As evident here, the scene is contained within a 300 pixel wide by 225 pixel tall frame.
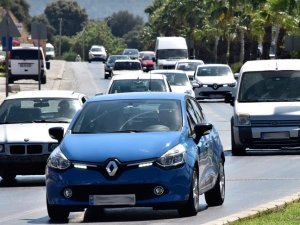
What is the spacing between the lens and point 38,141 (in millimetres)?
19672

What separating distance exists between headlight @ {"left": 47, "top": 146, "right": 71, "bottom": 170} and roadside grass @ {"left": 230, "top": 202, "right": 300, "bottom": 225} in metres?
2.14

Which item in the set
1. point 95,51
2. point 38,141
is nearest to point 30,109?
point 38,141

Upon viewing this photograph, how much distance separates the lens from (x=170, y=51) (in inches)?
3275

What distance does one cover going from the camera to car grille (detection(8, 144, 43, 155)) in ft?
64.7

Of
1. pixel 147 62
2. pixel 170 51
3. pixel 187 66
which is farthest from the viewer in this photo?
pixel 147 62

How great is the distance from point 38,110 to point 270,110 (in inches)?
257

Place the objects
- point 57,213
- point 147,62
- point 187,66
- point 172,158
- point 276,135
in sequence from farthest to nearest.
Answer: point 147,62, point 187,66, point 276,135, point 57,213, point 172,158

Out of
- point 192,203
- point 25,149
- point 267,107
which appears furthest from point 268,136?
point 192,203

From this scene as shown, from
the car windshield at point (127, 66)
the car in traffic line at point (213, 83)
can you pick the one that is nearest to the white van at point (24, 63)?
the car windshield at point (127, 66)

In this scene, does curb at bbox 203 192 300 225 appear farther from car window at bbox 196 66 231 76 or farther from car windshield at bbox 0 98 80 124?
car window at bbox 196 66 231 76

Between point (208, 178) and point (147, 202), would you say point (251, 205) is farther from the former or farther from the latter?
point (147, 202)

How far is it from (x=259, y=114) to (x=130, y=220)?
1193cm

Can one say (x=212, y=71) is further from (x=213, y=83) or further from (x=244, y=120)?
(x=244, y=120)

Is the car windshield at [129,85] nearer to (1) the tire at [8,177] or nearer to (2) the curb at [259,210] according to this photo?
(1) the tire at [8,177]
